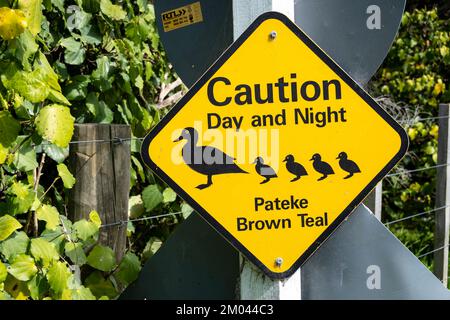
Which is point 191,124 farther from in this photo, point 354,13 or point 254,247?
point 354,13

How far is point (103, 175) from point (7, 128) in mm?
524

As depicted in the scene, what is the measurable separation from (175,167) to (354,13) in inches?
26.2

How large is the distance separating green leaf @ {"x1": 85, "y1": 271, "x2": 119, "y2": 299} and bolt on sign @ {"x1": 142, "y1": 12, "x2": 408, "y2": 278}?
2.84 ft

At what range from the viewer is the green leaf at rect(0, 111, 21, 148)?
219 centimetres

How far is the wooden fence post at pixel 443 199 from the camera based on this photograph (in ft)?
13.5

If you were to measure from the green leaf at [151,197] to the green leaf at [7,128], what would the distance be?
0.97m

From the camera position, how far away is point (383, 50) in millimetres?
1935

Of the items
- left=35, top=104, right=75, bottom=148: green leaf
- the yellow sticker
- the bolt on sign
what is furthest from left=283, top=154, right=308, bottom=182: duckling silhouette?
left=35, top=104, right=75, bottom=148: green leaf

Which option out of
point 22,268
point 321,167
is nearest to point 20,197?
point 22,268

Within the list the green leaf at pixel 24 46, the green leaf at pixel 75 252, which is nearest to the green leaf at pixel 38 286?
the green leaf at pixel 75 252

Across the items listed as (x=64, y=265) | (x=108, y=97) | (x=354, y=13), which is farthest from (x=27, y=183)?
(x=354, y=13)

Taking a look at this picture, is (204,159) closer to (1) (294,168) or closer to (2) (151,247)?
(1) (294,168)

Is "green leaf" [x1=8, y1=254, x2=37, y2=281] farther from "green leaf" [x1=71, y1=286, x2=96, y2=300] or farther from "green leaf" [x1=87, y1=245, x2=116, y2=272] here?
"green leaf" [x1=87, y1=245, x2=116, y2=272]

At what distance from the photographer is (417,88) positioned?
583 cm
